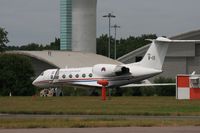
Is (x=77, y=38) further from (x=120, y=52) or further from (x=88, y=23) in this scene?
(x=120, y=52)

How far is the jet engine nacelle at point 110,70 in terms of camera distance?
199 ft

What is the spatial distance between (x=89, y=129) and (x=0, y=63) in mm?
57560

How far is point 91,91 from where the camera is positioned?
67.2 m

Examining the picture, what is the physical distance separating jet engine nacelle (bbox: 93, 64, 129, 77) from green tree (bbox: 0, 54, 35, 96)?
41.8ft

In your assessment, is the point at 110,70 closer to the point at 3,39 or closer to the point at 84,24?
the point at 3,39

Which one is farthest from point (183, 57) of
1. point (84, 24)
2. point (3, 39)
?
point (84, 24)

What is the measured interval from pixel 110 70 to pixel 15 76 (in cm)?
1692

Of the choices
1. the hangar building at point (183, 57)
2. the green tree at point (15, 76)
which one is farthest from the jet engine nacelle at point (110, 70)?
the hangar building at point (183, 57)

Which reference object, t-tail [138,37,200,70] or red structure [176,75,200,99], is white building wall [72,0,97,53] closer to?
t-tail [138,37,200,70]

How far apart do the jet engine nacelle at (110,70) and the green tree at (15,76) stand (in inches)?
502

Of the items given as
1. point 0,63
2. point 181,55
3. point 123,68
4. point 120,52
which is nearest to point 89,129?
point 123,68

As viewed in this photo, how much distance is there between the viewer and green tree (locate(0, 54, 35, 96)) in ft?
238

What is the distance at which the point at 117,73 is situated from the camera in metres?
60.8

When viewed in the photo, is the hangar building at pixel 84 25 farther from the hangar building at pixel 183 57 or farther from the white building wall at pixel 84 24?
the hangar building at pixel 183 57
